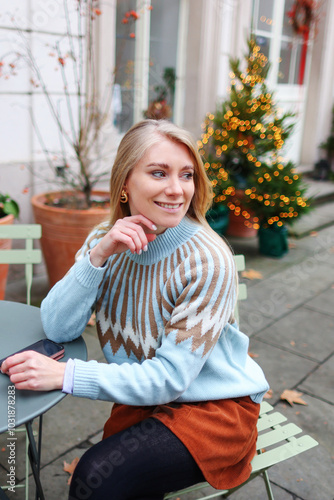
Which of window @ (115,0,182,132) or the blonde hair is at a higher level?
window @ (115,0,182,132)

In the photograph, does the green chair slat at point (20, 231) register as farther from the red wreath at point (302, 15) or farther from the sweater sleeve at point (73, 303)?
the red wreath at point (302, 15)

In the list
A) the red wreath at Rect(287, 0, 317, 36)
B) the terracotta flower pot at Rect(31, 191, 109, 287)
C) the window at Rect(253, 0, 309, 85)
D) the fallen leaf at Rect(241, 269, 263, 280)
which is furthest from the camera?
the red wreath at Rect(287, 0, 317, 36)

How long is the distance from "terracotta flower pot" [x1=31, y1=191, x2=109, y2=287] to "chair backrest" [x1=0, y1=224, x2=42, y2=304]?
4.56 ft

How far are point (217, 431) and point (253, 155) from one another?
14.3 ft

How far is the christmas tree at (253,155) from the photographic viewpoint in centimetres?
520

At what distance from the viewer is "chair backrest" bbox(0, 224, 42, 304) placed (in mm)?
2303

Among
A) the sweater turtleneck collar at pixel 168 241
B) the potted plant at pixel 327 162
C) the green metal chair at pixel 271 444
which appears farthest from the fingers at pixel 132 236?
the potted plant at pixel 327 162

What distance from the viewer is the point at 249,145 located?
5.49 metres

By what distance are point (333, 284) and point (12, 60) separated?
355 centimetres

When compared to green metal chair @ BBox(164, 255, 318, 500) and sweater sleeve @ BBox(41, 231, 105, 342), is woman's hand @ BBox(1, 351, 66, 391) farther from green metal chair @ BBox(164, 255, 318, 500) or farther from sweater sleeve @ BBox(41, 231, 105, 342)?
green metal chair @ BBox(164, 255, 318, 500)

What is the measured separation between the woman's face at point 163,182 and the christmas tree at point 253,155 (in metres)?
3.61

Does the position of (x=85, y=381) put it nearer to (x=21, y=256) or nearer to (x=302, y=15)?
(x=21, y=256)

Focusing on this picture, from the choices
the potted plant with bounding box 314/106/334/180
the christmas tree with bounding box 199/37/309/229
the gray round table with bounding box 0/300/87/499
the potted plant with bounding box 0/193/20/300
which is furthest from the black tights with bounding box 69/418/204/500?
the potted plant with bounding box 314/106/334/180

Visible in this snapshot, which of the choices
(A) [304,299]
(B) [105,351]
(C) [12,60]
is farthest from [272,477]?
(C) [12,60]
